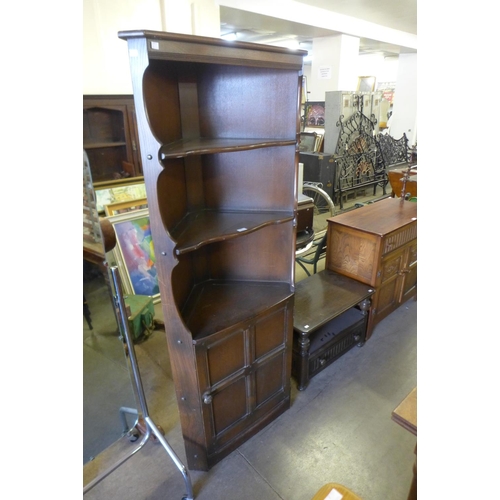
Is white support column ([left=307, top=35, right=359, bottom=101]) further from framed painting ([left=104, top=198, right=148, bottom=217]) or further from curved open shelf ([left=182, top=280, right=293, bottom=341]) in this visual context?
curved open shelf ([left=182, top=280, right=293, bottom=341])

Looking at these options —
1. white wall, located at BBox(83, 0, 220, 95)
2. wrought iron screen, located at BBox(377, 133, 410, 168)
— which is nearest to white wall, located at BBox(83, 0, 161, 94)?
white wall, located at BBox(83, 0, 220, 95)

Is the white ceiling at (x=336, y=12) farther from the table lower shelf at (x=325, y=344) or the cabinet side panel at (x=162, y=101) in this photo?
the table lower shelf at (x=325, y=344)

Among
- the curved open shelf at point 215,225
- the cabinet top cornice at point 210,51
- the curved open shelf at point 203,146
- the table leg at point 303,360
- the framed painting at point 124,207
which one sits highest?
the cabinet top cornice at point 210,51

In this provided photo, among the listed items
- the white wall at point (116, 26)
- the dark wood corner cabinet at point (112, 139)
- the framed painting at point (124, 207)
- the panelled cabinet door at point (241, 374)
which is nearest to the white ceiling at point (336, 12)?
the white wall at point (116, 26)

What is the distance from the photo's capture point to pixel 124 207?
3.12 metres

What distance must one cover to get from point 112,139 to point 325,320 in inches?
102

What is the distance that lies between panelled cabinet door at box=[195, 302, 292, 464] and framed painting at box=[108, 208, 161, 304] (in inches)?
61.5

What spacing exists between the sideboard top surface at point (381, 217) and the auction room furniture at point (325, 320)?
434 mm

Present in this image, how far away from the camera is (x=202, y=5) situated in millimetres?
3332

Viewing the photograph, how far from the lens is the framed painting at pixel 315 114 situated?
6.15 m

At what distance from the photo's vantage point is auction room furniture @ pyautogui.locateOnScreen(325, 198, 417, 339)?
8.18 ft

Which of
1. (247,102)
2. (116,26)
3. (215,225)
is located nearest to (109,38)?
(116,26)

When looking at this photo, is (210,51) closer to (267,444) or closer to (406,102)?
(267,444)
